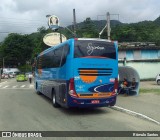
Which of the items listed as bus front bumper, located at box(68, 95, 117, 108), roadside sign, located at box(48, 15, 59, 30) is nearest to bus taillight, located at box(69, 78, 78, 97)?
A: bus front bumper, located at box(68, 95, 117, 108)

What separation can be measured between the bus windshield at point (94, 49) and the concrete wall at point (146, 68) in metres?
24.9

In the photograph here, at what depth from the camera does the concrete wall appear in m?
38.2

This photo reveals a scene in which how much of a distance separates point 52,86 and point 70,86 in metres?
3.56

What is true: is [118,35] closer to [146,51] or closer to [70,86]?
[146,51]

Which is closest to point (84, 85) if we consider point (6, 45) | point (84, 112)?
point (84, 112)

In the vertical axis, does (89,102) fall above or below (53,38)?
below

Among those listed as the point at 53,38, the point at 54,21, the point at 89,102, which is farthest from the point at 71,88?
the point at 54,21

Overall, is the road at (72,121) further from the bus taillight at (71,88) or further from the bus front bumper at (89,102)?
the bus taillight at (71,88)

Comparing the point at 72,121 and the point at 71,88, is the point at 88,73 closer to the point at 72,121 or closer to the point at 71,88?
the point at 71,88

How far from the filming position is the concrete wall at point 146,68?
125ft

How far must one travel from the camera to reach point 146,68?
3850 cm

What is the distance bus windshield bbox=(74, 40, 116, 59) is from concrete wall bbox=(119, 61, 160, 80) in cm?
2491

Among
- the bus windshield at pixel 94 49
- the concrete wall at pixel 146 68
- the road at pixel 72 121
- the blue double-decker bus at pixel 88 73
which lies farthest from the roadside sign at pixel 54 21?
the bus windshield at pixel 94 49

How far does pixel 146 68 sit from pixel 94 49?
26.8 metres
